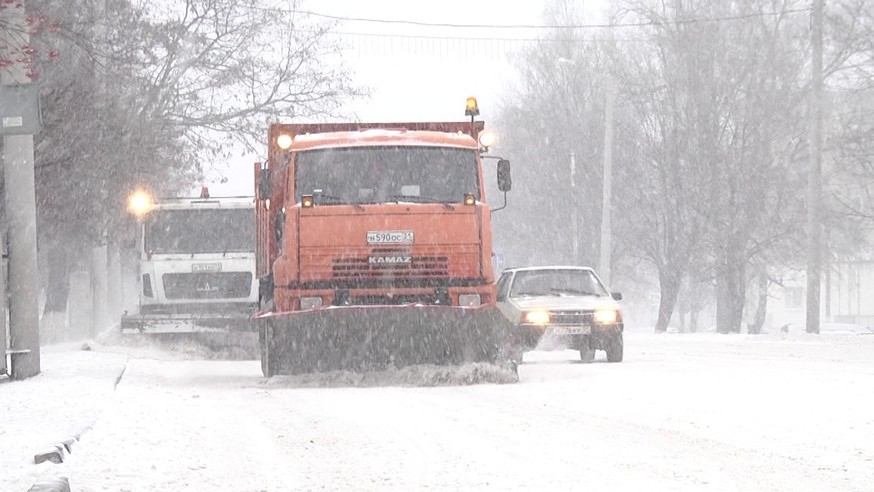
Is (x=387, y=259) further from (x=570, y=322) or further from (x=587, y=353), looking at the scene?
(x=587, y=353)

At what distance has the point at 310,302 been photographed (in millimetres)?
15578

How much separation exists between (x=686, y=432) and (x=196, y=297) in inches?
606

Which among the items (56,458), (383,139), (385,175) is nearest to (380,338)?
(385,175)

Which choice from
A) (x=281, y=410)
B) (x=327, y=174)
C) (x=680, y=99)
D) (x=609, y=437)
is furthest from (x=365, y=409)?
(x=680, y=99)

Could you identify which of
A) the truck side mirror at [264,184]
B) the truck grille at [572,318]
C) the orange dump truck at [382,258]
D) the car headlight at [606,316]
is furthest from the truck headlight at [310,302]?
the car headlight at [606,316]

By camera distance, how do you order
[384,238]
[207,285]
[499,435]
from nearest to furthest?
[499,435] < [384,238] < [207,285]

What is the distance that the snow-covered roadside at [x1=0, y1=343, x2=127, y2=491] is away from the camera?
26.0 ft

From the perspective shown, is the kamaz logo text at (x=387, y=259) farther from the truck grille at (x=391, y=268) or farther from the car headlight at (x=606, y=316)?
the car headlight at (x=606, y=316)

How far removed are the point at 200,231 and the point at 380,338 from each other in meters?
9.56

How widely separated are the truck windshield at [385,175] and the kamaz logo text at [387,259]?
26.8 inches

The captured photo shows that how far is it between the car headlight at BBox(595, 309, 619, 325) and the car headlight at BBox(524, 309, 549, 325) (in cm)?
75

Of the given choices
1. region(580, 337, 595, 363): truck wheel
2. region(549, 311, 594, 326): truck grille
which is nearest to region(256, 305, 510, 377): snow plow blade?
region(549, 311, 594, 326): truck grille

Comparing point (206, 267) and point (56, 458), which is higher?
point (206, 267)

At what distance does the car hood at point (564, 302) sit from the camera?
814 inches
